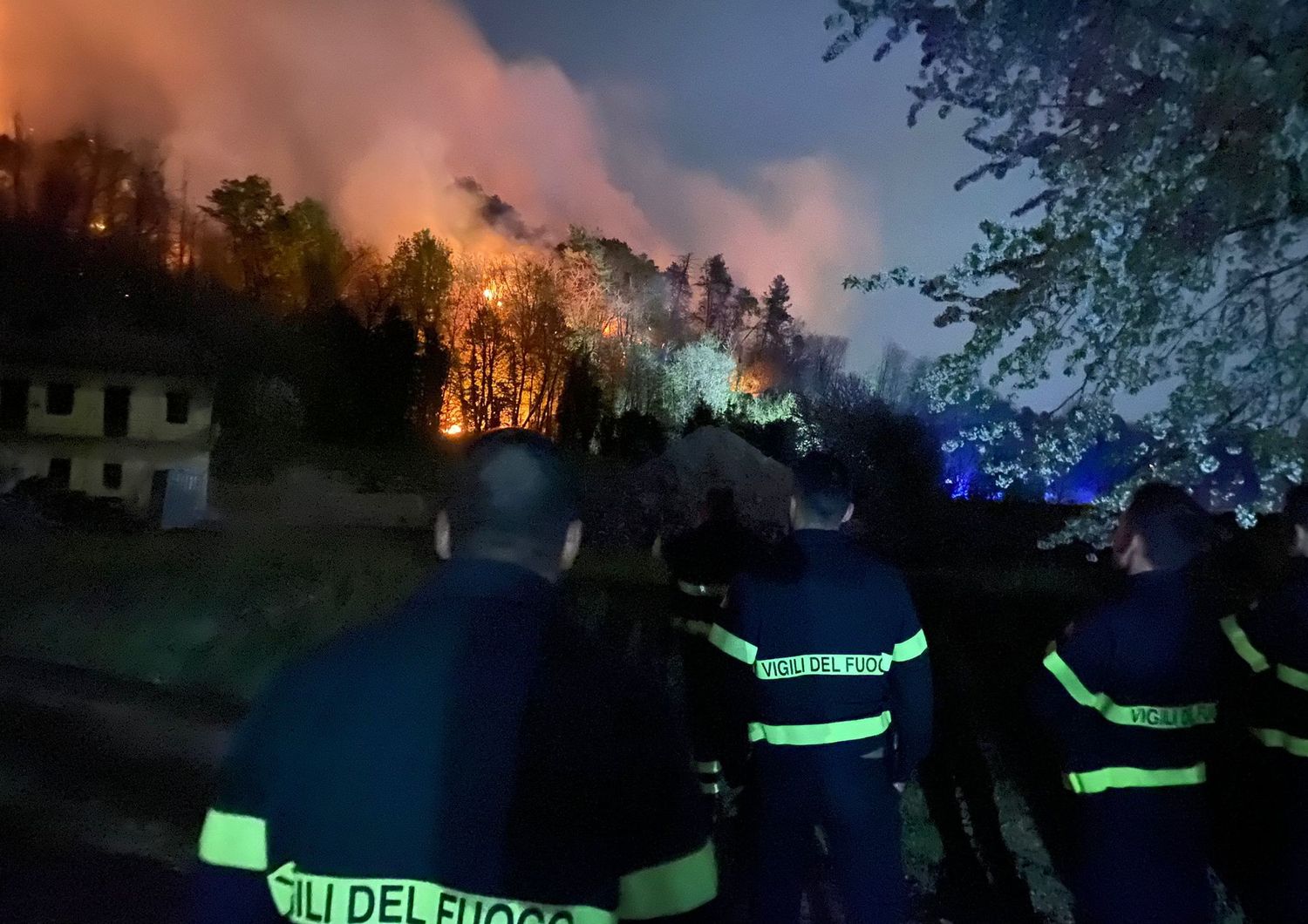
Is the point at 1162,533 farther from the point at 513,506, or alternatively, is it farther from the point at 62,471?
the point at 62,471

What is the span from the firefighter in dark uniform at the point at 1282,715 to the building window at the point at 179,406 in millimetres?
20183

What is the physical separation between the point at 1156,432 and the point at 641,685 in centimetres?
468

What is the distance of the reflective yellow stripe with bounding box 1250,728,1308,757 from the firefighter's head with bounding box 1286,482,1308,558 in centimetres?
64

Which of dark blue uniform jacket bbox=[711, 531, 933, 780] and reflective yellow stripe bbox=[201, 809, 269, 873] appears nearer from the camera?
reflective yellow stripe bbox=[201, 809, 269, 873]

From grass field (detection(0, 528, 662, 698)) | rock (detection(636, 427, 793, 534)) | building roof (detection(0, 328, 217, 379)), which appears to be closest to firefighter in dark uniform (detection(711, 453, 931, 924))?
grass field (detection(0, 528, 662, 698))

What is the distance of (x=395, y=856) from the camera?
1.37 meters

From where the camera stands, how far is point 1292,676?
3.12 m

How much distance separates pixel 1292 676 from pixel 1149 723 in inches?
28.6

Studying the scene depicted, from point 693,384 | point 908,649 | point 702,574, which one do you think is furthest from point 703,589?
point 693,384

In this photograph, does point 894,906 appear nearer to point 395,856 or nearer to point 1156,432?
point 395,856

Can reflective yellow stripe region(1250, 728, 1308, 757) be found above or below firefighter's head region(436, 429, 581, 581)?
below

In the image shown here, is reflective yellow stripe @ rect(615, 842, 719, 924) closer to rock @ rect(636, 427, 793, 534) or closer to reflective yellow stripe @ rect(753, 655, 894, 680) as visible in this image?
reflective yellow stripe @ rect(753, 655, 894, 680)

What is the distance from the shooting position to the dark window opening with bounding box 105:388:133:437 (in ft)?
62.5

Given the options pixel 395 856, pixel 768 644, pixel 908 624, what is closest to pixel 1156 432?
pixel 908 624
